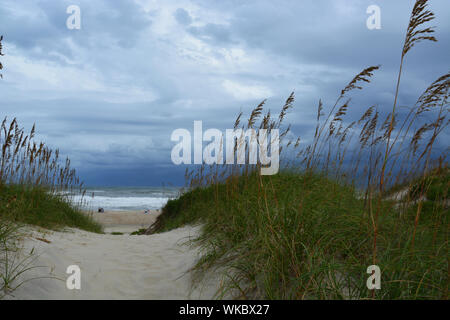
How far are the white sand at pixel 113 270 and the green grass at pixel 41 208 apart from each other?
1.56 feet

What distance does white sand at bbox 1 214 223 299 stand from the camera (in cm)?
325

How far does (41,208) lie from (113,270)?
3.32 m

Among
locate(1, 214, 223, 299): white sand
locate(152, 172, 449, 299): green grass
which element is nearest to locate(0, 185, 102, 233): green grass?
locate(1, 214, 223, 299): white sand

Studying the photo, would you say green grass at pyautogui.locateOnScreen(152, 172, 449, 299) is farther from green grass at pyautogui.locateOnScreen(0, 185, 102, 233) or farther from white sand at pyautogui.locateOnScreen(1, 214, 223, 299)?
green grass at pyautogui.locateOnScreen(0, 185, 102, 233)

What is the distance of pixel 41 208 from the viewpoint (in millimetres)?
6449

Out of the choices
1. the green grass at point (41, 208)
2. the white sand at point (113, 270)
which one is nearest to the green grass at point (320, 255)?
the white sand at point (113, 270)

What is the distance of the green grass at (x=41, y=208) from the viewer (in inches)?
213

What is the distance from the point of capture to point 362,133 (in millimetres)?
4184

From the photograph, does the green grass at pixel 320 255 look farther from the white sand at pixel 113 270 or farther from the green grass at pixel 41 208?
the green grass at pixel 41 208

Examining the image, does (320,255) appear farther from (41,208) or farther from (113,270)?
(41,208)

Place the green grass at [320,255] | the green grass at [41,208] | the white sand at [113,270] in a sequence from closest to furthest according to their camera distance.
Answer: the green grass at [320,255], the white sand at [113,270], the green grass at [41,208]

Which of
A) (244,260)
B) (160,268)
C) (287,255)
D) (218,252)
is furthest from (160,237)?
(287,255)
